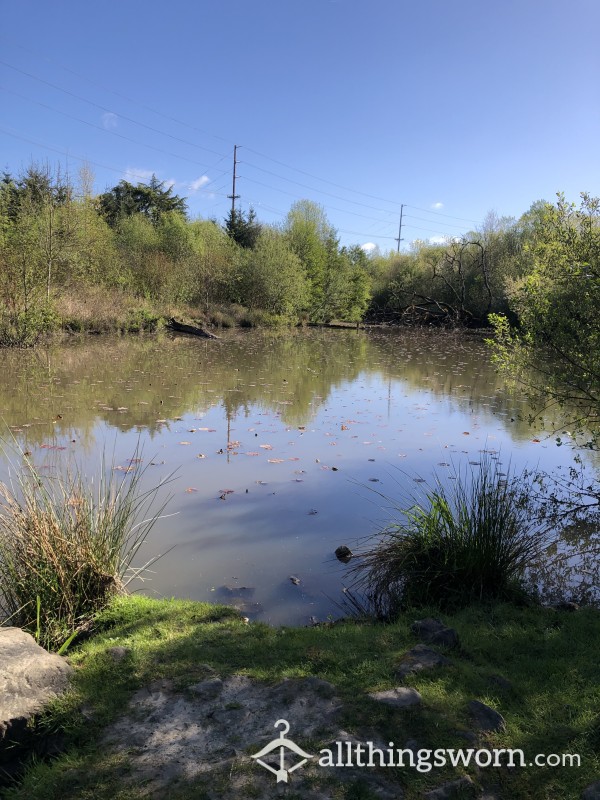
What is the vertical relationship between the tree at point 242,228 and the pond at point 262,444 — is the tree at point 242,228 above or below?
above

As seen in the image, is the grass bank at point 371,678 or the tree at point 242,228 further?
the tree at point 242,228

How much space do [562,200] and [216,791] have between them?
683 cm

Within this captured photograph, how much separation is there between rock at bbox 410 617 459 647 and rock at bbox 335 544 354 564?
1.37 m

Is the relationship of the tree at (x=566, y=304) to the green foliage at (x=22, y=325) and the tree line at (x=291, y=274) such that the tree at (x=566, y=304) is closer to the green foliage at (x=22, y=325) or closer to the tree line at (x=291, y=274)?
the tree line at (x=291, y=274)

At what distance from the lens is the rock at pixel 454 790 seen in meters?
2.06

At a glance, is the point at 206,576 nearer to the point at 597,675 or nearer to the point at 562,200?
the point at 597,675

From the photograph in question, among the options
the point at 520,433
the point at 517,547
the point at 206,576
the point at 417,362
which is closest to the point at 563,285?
the point at 517,547

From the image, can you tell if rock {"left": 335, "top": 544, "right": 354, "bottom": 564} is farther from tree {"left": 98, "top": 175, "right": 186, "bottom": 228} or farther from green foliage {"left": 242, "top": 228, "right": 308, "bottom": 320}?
tree {"left": 98, "top": 175, "right": 186, "bottom": 228}

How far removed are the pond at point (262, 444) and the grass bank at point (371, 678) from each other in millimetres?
693

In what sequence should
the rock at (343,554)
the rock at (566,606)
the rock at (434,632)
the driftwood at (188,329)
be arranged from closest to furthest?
the rock at (434,632)
the rock at (566,606)
the rock at (343,554)
the driftwood at (188,329)

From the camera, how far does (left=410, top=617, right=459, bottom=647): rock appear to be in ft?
10.8

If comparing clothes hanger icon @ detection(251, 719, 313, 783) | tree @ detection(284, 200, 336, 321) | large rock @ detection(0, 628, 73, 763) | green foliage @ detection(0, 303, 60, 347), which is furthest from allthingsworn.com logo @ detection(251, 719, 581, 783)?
tree @ detection(284, 200, 336, 321)

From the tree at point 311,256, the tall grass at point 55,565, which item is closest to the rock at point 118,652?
the tall grass at point 55,565

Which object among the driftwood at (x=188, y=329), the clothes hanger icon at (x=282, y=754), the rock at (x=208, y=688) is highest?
the driftwood at (x=188, y=329)
